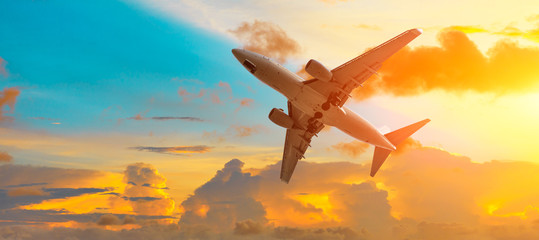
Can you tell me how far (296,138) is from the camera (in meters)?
82.8

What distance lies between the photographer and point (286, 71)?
212 ft

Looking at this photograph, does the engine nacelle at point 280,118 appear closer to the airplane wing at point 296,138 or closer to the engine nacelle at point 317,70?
the airplane wing at point 296,138

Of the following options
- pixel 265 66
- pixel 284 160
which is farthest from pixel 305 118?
pixel 265 66

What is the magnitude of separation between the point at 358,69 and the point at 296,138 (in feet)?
75.1

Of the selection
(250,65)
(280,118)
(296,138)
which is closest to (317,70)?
(250,65)

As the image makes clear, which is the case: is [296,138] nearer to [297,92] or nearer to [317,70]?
[297,92]

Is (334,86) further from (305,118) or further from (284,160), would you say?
(284,160)

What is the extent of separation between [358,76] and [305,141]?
21232mm

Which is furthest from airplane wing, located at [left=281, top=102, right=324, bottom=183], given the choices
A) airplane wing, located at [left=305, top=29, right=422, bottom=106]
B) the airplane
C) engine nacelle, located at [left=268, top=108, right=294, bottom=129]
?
airplane wing, located at [left=305, top=29, right=422, bottom=106]

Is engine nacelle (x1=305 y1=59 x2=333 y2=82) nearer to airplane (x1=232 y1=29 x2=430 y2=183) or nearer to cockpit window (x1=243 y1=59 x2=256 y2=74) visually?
airplane (x1=232 y1=29 x2=430 y2=183)

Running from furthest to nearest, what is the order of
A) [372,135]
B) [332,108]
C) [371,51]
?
[372,135], [332,108], [371,51]

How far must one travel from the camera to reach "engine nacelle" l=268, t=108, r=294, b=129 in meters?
73.5

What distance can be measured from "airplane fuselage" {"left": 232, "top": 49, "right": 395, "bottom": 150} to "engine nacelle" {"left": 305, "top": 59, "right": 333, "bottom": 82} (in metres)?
3.94

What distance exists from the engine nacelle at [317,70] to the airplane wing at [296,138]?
1545 cm
